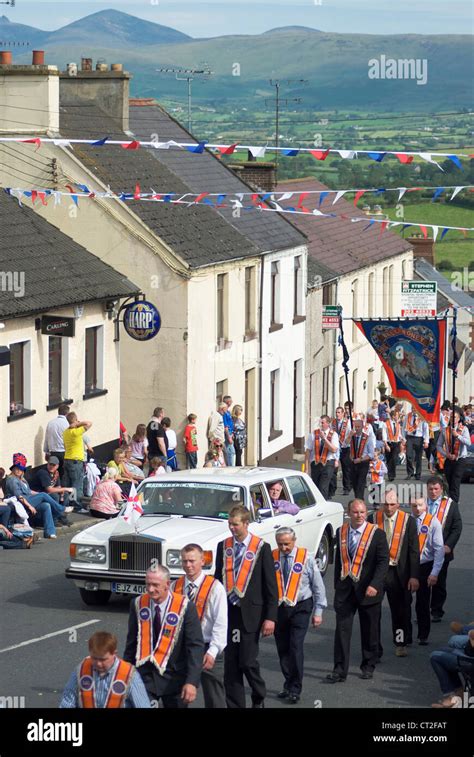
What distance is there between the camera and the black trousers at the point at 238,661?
1105cm

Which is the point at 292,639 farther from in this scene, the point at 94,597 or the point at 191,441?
the point at 191,441

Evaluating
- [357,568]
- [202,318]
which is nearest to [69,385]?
[202,318]

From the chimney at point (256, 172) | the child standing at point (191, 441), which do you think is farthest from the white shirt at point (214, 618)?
the chimney at point (256, 172)

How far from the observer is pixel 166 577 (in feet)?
31.5

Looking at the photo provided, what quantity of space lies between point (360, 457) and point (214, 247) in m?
8.97

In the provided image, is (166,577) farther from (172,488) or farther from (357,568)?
(172,488)

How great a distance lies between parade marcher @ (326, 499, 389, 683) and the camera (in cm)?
1273

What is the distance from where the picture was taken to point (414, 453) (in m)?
30.2

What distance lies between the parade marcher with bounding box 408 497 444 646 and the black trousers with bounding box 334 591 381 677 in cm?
137

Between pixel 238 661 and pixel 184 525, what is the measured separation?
180 inches

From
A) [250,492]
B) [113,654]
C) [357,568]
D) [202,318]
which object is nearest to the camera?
[113,654]

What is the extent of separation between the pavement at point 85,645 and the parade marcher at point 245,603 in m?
0.86

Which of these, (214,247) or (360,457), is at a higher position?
(214,247)

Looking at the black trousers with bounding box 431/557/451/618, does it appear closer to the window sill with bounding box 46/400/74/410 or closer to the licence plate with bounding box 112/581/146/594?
the licence plate with bounding box 112/581/146/594
